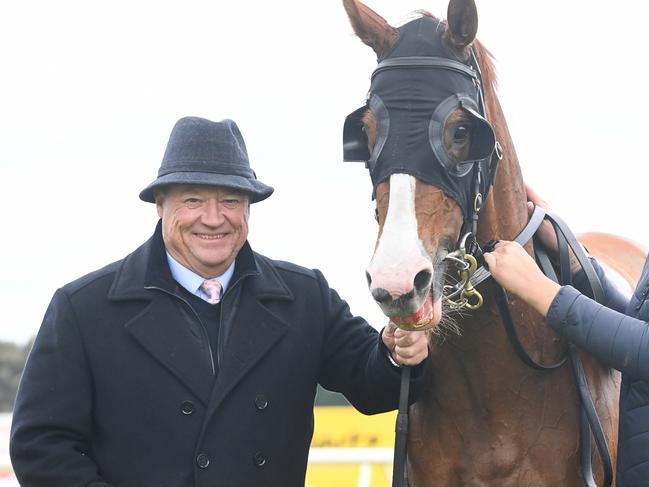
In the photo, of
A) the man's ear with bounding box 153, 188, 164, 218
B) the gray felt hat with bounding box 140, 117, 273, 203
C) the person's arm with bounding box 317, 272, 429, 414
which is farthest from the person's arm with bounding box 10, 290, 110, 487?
the person's arm with bounding box 317, 272, 429, 414

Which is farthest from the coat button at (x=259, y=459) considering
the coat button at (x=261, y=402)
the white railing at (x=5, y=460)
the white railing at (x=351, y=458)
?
the white railing at (x=5, y=460)

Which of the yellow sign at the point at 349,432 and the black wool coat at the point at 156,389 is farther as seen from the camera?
the yellow sign at the point at 349,432

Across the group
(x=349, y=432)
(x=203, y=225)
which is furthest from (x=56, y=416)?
(x=349, y=432)

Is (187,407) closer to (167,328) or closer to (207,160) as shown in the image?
(167,328)

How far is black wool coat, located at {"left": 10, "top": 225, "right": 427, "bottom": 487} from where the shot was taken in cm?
390

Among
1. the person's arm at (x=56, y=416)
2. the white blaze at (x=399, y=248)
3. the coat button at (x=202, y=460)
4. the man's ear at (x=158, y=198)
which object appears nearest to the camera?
the white blaze at (x=399, y=248)

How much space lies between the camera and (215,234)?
409 centimetres

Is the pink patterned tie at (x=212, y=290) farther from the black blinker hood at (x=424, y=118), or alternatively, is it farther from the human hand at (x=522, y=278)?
the human hand at (x=522, y=278)

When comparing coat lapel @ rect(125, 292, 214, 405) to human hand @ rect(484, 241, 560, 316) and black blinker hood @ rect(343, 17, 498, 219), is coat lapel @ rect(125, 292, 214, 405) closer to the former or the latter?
black blinker hood @ rect(343, 17, 498, 219)

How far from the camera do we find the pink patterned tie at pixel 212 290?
13.5 ft

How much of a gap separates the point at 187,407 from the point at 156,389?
0.13m

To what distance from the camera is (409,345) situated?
3.96 metres

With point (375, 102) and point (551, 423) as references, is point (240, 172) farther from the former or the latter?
point (551, 423)

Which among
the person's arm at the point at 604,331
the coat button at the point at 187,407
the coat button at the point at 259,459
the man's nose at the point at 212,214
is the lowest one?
the coat button at the point at 259,459
